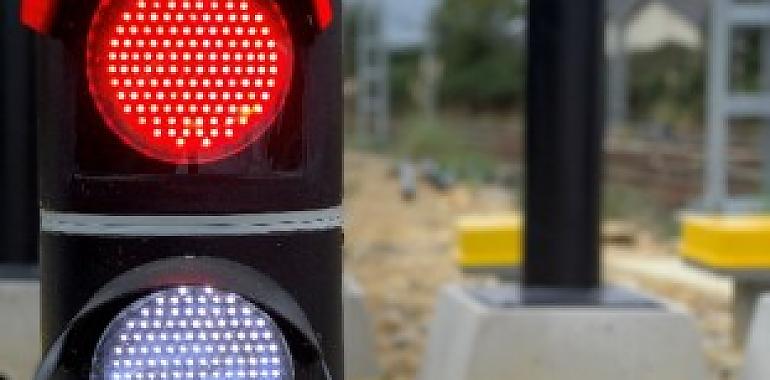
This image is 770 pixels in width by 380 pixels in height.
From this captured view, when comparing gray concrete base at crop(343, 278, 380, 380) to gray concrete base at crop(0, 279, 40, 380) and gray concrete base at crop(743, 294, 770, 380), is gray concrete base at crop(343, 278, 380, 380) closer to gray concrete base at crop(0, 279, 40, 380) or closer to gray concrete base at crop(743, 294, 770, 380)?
gray concrete base at crop(0, 279, 40, 380)

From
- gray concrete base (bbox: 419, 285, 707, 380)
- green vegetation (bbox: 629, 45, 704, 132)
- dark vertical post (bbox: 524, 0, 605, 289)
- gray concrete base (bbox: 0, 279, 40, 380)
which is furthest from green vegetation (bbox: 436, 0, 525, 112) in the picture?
gray concrete base (bbox: 419, 285, 707, 380)

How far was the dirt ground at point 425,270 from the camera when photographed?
26.5 ft

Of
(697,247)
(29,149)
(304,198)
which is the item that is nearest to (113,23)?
(304,198)

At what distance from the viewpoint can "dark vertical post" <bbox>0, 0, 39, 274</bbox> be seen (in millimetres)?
5277

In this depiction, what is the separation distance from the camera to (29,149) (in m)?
5.31

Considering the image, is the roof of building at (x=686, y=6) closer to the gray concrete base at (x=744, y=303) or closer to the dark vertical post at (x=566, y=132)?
the gray concrete base at (x=744, y=303)

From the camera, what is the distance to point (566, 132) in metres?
4.77

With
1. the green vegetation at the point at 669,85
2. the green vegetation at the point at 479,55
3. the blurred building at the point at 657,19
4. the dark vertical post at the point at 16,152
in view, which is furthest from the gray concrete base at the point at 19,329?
the green vegetation at the point at 479,55

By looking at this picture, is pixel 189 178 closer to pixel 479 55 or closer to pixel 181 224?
pixel 181 224

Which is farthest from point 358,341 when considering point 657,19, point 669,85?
point 669,85

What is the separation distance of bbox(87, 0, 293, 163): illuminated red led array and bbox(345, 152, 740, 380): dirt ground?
3209 millimetres

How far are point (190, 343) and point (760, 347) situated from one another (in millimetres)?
2914

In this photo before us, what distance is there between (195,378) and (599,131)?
3.12 meters

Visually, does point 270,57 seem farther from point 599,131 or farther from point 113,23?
point 599,131
